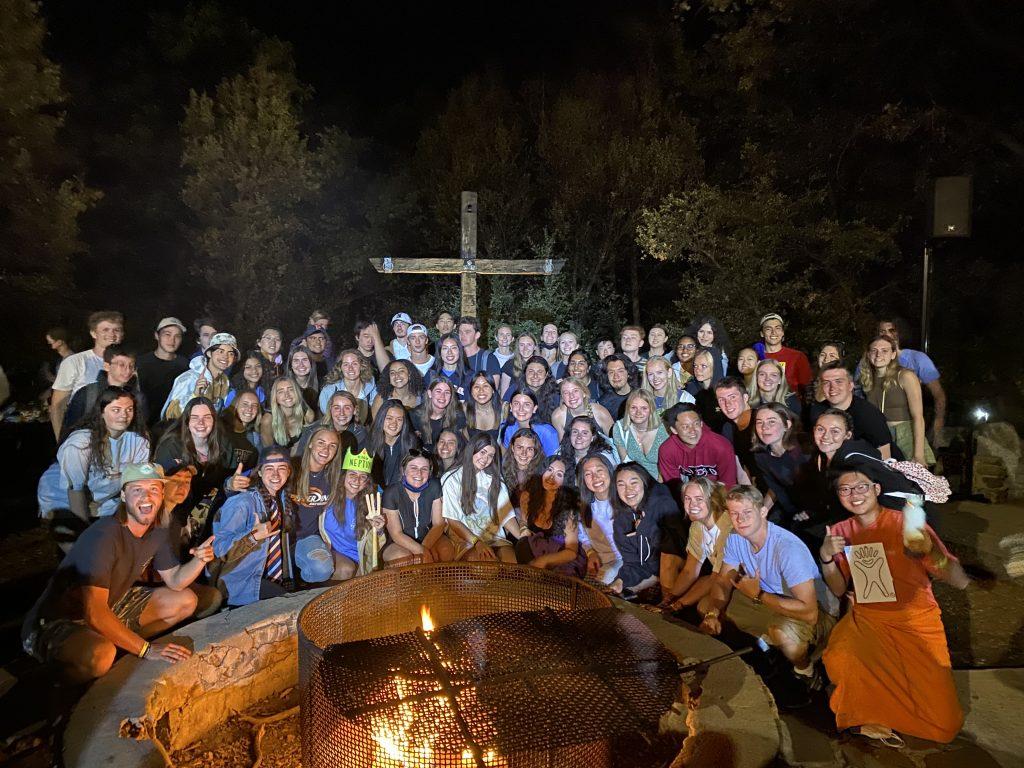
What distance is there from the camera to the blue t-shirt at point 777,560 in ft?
11.5

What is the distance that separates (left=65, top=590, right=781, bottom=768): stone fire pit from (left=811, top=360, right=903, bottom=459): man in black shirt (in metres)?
2.25

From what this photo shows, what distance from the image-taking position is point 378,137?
18.9 metres

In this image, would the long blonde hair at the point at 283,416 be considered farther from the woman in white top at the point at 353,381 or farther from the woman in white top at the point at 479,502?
the woman in white top at the point at 479,502

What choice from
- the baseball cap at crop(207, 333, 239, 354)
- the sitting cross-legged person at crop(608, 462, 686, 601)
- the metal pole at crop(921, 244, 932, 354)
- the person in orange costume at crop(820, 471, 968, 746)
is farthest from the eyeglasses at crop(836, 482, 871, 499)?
the baseball cap at crop(207, 333, 239, 354)

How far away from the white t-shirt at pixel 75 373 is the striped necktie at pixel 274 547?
7.62 ft

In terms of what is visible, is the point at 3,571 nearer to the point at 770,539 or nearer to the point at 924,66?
the point at 770,539

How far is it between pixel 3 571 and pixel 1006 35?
1195 cm

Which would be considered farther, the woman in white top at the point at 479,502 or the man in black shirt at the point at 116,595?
the woman in white top at the point at 479,502

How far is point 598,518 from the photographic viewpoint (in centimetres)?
453

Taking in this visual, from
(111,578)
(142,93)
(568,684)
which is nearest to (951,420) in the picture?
(568,684)

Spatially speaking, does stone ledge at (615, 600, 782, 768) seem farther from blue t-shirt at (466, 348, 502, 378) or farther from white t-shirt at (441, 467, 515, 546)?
blue t-shirt at (466, 348, 502, 378)

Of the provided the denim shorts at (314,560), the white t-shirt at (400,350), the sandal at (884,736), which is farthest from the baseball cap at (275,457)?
the sandal at (884,736)

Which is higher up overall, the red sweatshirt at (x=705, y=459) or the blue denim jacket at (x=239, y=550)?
the red sweatshirt at (x=705, y=459)

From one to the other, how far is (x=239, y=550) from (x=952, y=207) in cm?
757
